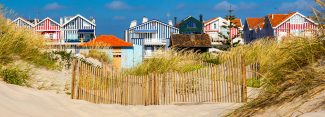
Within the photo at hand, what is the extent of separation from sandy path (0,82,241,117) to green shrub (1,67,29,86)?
0.88 m

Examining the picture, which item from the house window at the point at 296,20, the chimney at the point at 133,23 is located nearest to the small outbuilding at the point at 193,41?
the chimney at the point at 133,23

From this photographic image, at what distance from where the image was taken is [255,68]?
549 inches

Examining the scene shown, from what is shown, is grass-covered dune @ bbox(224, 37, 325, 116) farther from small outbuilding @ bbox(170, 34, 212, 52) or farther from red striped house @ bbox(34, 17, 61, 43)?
red striped house @ bbox(34, 17, 61, 43)

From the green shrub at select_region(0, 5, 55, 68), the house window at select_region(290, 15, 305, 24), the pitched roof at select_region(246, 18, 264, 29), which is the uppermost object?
the pitched roof at select_region(246, 18, 264, 29)

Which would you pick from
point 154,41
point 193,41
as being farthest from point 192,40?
point 154,41

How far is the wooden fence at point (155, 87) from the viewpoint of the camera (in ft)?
37.3

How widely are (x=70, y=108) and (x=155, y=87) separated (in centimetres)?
263

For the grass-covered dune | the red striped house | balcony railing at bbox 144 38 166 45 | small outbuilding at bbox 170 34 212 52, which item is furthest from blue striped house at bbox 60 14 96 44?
the grass-covered dune

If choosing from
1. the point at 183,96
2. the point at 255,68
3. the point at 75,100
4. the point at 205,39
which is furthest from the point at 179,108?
the point at 205,39

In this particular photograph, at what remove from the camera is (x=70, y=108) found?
30.7 ft

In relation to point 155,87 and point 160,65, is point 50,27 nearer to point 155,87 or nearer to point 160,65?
point 160,65

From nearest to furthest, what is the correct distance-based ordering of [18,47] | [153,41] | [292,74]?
[292,74] < [18,47] < [153,41]

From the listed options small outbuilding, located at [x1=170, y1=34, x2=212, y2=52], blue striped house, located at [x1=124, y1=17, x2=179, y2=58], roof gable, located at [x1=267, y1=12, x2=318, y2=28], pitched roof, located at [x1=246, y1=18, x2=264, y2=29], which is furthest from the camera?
pitched roof, located at [x1=246, y1=18, x2=264, y2=29]

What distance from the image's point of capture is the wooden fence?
1137 cm
